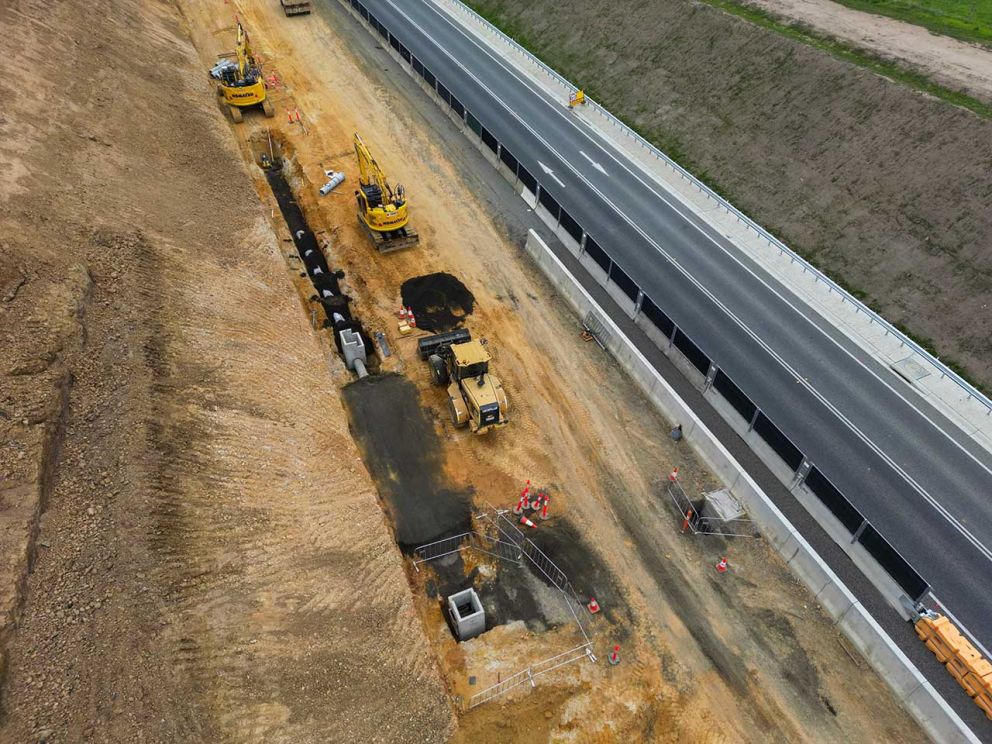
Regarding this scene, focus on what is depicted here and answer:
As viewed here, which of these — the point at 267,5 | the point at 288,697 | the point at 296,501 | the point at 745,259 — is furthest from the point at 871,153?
the point at 267,5

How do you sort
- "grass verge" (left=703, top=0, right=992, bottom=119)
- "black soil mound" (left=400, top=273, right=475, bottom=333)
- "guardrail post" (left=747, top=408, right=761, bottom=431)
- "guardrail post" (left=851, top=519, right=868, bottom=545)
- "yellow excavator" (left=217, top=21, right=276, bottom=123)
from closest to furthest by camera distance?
1. "guardrail post" (left=851, top=519, right=868, bottom=545)
2. "guardrail post" (left=747, top=408, right=761, bottom=431)
3. "black soil mound" (left=400, top=273, right=475, bottom=333)
4. "grass verge" (left=703, top=0, right=992, bottom=119)
5. "yellow excavator" (left=217, top=21, right=276, bottom=123)

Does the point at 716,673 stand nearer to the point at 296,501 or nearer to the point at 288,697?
the point at 288,697

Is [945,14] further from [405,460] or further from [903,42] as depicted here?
[405,460]

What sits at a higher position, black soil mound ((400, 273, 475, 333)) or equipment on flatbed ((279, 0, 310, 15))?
equipment on flatbed ((279, 0, 310, 15))

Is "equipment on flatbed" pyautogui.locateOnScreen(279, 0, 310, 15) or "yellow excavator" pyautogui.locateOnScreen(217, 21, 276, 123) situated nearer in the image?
"yellow excavator" pyautogui.locateOnScreen(217, 21, 276, 123)

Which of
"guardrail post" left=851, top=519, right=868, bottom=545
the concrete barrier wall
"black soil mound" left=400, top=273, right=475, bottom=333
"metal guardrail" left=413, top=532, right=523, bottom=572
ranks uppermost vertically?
"guardrail post" left=851, top=519, right=868, bottom=545

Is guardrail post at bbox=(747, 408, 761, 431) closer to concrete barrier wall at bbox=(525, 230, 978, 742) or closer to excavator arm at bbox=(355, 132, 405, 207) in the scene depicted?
concrete barrier wall at bbox=(525, 230, 978, 742)

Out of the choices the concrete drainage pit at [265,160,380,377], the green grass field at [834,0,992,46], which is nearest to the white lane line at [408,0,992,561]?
the concrete drainage pit at [265,160,380,377]
